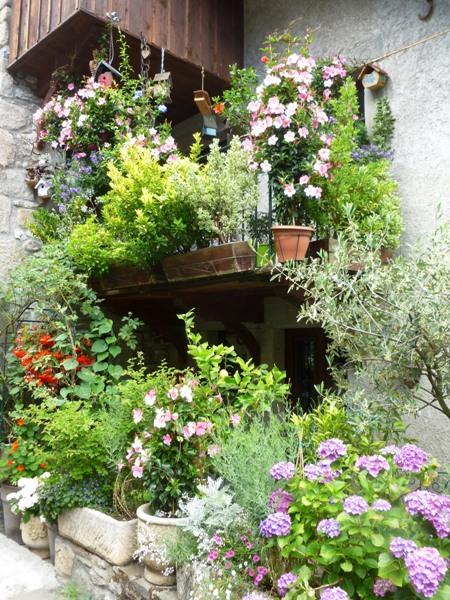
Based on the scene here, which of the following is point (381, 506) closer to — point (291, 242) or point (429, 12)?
point (291, 242)

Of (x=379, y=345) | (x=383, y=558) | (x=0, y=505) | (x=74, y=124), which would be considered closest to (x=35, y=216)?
(x=74, y=124)

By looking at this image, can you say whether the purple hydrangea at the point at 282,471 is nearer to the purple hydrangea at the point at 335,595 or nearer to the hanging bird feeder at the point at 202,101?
the purple hydrangea at the point at 335,595

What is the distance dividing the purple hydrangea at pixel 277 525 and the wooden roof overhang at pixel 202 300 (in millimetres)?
1577

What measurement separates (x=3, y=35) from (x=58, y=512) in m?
4.82

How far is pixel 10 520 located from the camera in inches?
150

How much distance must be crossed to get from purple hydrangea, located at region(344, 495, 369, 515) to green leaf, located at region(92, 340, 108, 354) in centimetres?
282

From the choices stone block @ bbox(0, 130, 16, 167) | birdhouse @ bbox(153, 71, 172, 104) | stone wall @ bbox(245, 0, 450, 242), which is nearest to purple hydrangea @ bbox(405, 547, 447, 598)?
stone wall @ bbox(245, 0, 450, 242)

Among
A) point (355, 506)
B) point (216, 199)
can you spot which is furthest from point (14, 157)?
point (355, 506)

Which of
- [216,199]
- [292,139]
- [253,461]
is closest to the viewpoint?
[253,461]

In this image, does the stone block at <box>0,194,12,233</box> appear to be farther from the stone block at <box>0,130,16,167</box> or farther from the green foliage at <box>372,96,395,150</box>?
the green foliage at <box>372,96,395,150</box>

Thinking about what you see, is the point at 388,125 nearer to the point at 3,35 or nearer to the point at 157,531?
the point at 157,531

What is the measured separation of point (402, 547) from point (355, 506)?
0.22 m

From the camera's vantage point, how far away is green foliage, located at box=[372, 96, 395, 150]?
398 cm

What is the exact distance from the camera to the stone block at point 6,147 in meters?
5.12
